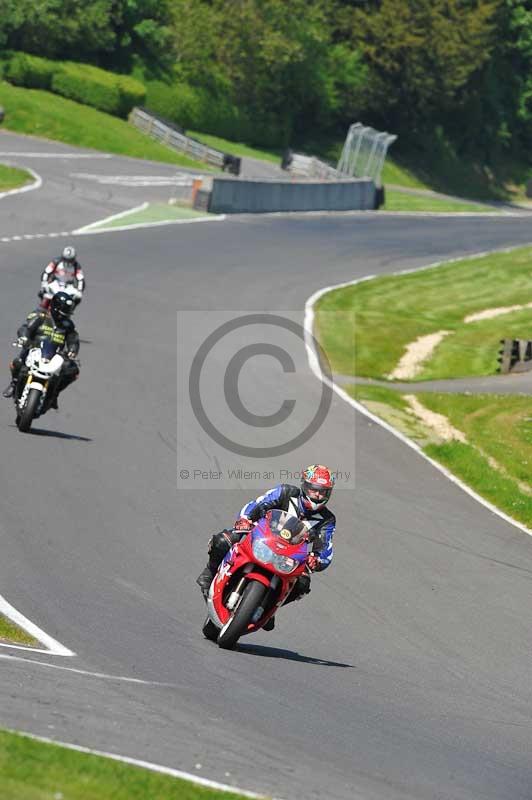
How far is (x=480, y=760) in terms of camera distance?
9500 millimetres

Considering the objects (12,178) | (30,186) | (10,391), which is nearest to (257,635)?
(10,391)

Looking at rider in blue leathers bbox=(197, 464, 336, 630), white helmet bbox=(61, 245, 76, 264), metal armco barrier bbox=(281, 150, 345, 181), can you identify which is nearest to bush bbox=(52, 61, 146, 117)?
metal armco barrier bbox=(281, 150, 345, 181)

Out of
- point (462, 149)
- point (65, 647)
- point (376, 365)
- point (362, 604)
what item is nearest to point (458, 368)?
point (376, 365)

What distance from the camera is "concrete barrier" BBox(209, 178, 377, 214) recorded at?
51250mm

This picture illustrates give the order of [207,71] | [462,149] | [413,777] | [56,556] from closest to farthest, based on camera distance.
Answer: [413,777] → [56,556] → [207,71] → [462,149]

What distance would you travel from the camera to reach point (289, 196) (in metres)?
55.2

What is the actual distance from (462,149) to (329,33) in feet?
48.4

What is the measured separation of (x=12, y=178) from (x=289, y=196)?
1214 cm

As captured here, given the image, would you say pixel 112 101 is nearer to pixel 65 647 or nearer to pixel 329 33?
pixel 329 33

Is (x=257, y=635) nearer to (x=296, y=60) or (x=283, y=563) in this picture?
(x=283, y=563)

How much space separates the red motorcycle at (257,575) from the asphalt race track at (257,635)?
13.4 inches

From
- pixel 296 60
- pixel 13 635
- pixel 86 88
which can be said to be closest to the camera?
pixel 13 635

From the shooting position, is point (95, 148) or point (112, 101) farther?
point (112, 101)

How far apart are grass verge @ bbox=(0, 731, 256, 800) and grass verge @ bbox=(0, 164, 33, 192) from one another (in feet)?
133
